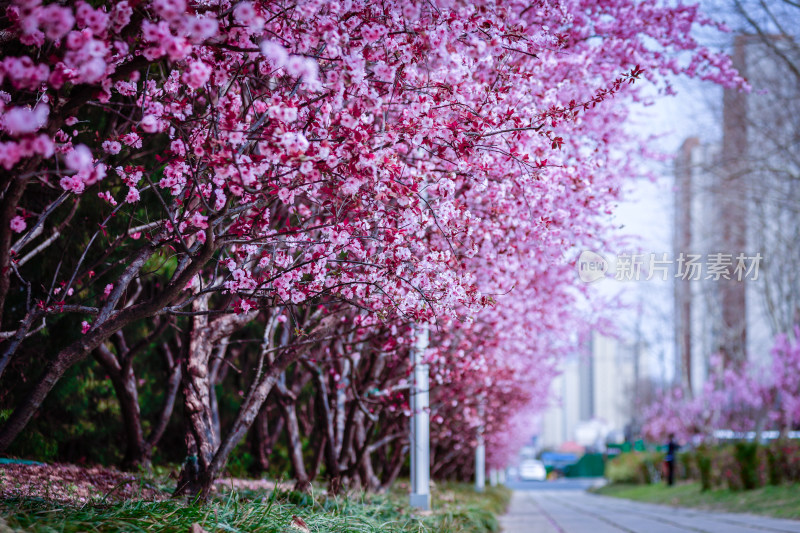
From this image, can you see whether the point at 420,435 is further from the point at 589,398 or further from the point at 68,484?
the point at 589,398

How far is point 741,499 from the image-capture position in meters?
14.9

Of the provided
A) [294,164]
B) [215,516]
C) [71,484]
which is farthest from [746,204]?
[215,516]

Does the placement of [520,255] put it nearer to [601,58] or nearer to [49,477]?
[601,58]

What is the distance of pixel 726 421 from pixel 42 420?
26.1 meters

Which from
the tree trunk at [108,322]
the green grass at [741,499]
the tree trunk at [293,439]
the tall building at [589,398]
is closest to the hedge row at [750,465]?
the green grass at [741,499]

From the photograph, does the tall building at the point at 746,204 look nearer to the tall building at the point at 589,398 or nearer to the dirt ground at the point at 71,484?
the dirt ground at the point at 71,484

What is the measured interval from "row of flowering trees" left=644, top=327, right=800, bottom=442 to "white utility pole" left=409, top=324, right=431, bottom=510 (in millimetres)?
16034

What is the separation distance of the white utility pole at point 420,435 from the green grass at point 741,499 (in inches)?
288

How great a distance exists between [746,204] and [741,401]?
8.81m

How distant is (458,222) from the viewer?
4.40 metres

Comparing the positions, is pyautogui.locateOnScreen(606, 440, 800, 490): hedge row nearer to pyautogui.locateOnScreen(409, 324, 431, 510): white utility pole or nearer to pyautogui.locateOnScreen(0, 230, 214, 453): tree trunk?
pyautogui.locateOnScreen(409, 324, 431, 510): white utility pole

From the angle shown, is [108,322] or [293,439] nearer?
[108,322]

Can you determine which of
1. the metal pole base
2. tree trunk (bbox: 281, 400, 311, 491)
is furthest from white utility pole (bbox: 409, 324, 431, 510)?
tree trunk (bbox: 281, 400, 311, 491)

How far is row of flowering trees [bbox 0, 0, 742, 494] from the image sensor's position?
3.07 metres
